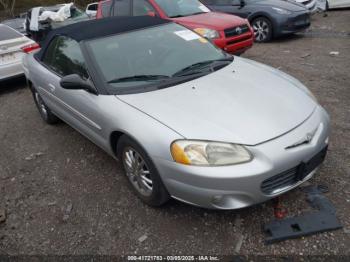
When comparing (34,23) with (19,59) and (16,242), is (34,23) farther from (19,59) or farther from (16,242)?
(16,242)

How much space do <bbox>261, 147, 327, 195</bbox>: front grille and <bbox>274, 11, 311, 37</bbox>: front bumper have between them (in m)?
6.39

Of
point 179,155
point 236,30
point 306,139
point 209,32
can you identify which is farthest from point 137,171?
point 236,30

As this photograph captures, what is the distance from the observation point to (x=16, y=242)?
277 cm

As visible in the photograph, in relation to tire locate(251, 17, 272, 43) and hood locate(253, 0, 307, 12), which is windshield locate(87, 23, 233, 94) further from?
hood locate(253, 0, 307, 12)

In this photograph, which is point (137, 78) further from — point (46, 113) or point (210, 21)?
point (210, 21)

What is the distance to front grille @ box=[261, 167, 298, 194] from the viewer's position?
2.36 m

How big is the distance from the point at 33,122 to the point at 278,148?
4.03m

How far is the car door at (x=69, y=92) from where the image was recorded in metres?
3.20

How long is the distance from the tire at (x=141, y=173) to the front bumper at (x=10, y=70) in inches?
184

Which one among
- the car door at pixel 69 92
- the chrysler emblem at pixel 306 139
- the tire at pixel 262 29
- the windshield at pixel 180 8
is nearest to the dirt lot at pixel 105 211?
the car door at pixel 69 92

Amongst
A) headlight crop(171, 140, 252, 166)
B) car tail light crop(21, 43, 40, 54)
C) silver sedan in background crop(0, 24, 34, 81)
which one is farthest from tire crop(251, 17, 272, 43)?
headlight crop(171, 140, 252, 166)

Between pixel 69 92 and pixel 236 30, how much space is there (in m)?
3.99

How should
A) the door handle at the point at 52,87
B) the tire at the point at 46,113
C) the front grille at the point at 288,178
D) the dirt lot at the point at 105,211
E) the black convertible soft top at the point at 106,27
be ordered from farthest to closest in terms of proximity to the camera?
the tire at the point at 46,113 < the door handle at the point at 52,87 < the black convertible soft top at the point at 106,27 < the dirt lot at the point at 105,211 < the front grille at the point at 288,178

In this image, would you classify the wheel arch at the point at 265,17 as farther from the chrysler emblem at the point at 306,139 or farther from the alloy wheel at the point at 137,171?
the alloy wheel at the point at 137,171
